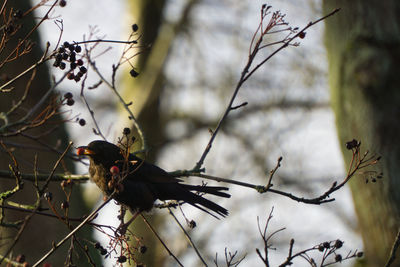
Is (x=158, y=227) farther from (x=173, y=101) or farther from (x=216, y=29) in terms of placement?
(x=216, y=29)

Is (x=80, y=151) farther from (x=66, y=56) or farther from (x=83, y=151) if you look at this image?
(x=66, y=56)

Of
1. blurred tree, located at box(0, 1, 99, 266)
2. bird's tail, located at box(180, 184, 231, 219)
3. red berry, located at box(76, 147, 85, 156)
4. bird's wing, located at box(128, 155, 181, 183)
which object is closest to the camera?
bird's tail, located at box(180, 184, 231, 219)

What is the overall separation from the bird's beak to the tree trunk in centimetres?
201

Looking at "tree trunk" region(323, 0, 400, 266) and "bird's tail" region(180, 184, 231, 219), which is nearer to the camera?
"bird's tail" region(180, 184, 231, 219)

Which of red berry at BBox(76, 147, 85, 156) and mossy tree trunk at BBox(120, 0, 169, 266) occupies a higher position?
mossy tree trunk at BBox(120, 0, 169, 266)

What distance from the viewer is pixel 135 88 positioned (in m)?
9.09

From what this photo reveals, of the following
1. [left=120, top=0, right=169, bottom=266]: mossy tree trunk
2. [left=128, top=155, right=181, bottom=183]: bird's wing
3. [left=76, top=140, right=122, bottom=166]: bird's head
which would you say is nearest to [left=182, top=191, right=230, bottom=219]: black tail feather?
[left=128, top=155, right=181, bottom=183]: bird's wing

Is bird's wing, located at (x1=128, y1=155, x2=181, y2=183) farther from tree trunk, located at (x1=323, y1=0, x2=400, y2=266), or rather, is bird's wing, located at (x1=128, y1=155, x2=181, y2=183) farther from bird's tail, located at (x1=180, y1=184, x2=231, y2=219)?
tree trunk, located at (x1=323, y1=0, x2=400, y2=266)

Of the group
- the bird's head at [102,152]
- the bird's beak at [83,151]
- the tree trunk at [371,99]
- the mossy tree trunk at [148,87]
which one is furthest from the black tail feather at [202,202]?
the mossy tree trunk at [148,87]

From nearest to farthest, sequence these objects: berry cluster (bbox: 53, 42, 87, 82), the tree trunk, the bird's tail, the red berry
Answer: berry cluster (bbox: 53, 42, 87, 82), the bird's tail, the red berry, the tree trunk

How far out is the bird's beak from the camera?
3.37 m

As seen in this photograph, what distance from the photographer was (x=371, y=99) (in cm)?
399

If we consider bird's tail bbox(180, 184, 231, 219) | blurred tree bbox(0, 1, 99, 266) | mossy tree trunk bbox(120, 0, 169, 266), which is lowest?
bird's tail bbox(180, 184, 231, 219)

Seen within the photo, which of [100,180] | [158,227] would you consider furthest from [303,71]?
[100,180]
